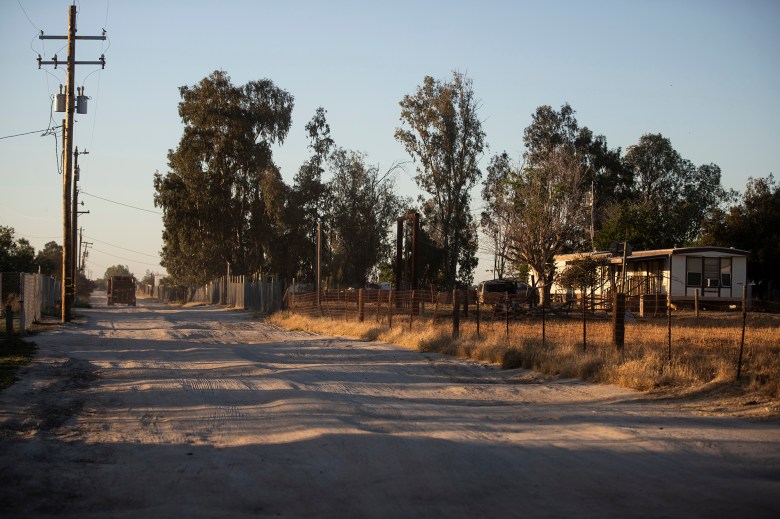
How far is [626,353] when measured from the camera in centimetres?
1498

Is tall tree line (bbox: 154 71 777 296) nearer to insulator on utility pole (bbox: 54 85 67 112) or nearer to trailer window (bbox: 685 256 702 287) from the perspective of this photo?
trailer window (bbox: 685 256 702 287)

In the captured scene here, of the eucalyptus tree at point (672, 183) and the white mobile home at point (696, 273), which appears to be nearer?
the white mobile home at point (696, 273)

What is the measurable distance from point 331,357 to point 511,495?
43.3 feet

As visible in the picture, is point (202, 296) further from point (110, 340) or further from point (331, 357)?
point (331, 357)

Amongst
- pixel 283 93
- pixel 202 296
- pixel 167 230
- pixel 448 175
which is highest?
pixel 283 93

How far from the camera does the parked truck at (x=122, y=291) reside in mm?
68375

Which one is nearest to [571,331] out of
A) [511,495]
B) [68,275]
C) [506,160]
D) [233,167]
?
[511,495]

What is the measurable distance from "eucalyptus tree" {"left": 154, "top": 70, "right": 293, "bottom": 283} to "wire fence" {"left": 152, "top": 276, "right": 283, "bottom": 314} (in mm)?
3493

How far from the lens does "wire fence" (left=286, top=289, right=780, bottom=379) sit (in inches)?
590

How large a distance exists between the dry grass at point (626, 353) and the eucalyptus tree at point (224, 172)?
118ft

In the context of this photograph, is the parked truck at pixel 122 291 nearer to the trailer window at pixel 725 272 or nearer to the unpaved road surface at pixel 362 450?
the trailer window at pixel 725 272

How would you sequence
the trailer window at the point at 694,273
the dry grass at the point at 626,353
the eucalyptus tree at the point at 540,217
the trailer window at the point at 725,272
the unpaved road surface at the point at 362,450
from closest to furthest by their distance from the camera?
the unpaved road surface at the point at 362,450 → the dry grass at the point at 626,353 → the eucalyptus tree at the point at 540,217 → the trailer window at the point at 694,273 → the trailer window at the point at 725,272

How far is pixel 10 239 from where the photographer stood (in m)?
50.1

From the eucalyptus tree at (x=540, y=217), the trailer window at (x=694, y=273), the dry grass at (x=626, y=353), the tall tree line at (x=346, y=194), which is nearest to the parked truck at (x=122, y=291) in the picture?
the tall tree line at (x=346, y=194)
